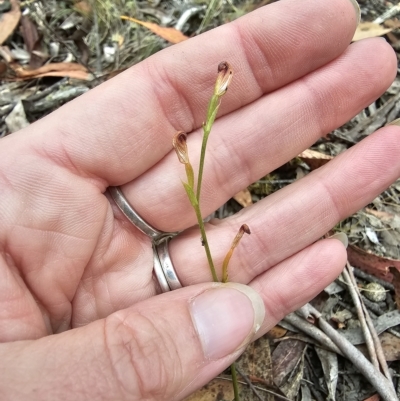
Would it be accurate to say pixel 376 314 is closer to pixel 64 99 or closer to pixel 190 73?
pixel 190 73

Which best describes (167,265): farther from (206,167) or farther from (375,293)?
(375,293)

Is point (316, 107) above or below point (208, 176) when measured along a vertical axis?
above

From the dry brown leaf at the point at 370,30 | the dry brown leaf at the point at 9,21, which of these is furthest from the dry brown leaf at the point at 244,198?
the dry brown leaf at the point at 9,21

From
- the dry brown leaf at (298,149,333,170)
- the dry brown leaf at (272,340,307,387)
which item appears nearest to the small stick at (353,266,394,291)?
the dry brown leaf at (272,340,307,387)

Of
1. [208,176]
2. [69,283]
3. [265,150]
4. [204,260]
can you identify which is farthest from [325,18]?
[69,283]

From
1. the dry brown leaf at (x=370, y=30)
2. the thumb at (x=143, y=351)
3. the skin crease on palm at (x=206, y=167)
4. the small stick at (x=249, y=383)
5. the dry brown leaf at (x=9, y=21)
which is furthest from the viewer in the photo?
the dry brown leaf at (x=9, y=21)

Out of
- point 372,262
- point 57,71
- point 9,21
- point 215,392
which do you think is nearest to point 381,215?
point 372,262

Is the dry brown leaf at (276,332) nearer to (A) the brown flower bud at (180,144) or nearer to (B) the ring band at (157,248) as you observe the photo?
(B) the ring band at (157,248)
